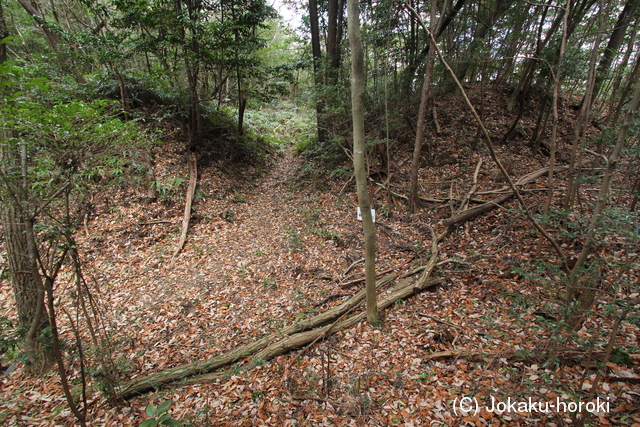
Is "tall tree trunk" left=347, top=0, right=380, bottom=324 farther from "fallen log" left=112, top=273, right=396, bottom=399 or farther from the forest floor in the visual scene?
the forest floor

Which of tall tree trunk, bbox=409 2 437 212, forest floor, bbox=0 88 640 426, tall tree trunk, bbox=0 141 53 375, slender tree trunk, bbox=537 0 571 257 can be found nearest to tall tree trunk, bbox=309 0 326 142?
forest floor, bbox=0 88 640 426

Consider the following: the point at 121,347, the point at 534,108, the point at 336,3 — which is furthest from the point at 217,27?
the point at 534,108

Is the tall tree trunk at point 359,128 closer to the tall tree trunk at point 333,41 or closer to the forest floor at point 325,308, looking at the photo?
the forest floor at point 325,308

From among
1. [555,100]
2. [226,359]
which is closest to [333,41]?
[555,100]

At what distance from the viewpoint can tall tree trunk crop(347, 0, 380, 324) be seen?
331 cm

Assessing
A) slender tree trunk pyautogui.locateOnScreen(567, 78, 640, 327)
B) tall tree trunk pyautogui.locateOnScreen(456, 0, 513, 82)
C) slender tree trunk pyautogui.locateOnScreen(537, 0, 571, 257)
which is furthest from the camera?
tall tree trunk pyautogui.locateOnScreen(456, 0, 513, 82)

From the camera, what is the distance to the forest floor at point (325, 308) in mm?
3213

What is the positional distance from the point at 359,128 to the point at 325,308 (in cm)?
358

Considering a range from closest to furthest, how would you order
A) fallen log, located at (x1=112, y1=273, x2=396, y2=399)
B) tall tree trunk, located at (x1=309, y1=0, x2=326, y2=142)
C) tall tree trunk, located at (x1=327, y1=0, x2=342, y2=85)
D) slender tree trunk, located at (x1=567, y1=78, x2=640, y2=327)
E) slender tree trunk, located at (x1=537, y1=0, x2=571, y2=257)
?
slender tree trunk, located at (x1=567, y1=78, x2=640, y2=327) → slender tree trunk, located at (x1=537, y1=0, x2=571, y2=257) → fallen log, located at (x1=112, y1=273, x2=396, y2=399) → tall tree trunk, located at (x1=309, y1=0, x2=326, y2=142) → tall tree trunk, located at (x1=327, y1=0, x2=342, y2=85)

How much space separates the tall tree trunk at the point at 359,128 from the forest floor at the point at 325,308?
1277 millimetres

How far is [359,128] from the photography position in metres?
3.59

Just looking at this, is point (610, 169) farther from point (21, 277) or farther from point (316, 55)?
point (316, 55)

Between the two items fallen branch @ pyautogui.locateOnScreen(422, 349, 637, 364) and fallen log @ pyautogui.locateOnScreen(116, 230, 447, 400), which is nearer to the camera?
fallen branch @ pyautogui.locateOnScreen(422, 349, 637, 364)

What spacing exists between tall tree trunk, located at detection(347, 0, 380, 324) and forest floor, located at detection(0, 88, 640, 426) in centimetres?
128
